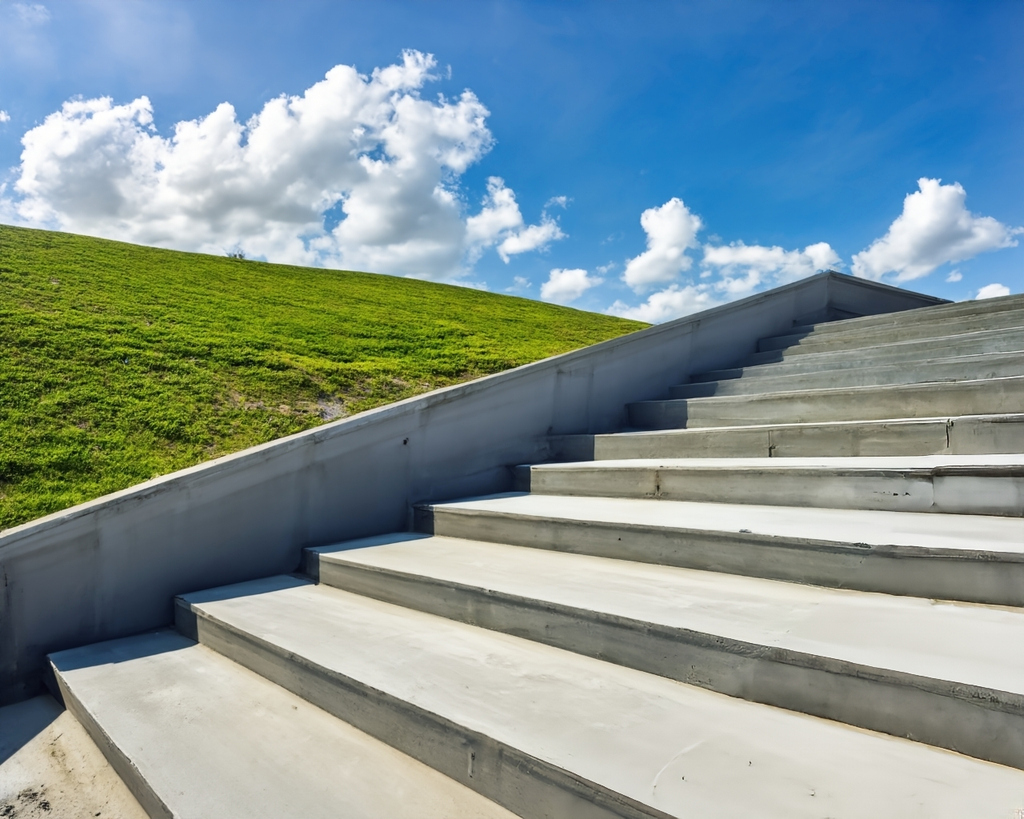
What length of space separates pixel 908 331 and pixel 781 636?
13.1 feet

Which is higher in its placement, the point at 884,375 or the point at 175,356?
the point at 175,356

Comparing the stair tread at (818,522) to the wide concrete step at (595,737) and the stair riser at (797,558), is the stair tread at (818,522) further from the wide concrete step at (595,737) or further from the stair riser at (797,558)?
the wide concrete step at (595,737)

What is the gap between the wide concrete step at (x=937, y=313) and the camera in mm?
4590

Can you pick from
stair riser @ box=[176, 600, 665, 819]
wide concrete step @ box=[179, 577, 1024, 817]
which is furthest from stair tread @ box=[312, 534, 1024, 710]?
stair riser @ box=[176, 600, 665, 819]

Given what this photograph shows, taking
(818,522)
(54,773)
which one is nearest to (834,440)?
(818,522)

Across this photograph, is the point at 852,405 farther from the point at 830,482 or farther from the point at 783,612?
the point at 783,612

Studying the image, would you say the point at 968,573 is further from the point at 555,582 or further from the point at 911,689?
the point at 555,582

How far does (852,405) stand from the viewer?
11.6 feet

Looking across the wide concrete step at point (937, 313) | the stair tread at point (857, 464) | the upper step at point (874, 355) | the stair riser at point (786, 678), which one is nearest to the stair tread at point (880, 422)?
the stair tread at point (857, 464)

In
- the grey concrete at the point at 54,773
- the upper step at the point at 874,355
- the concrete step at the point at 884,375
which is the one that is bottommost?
the grey concrete at the point at 54,773

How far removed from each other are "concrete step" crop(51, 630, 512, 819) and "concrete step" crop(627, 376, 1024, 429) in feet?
10.0

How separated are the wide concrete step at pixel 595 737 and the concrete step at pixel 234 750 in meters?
0.08

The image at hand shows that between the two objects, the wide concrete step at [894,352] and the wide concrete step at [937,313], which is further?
the wide concrete step at [937,313]

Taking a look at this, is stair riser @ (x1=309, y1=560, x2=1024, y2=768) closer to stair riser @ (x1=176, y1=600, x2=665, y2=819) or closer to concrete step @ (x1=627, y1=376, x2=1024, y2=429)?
stair riser @ (x1=176, y1=600, x2=665, y2=819)
